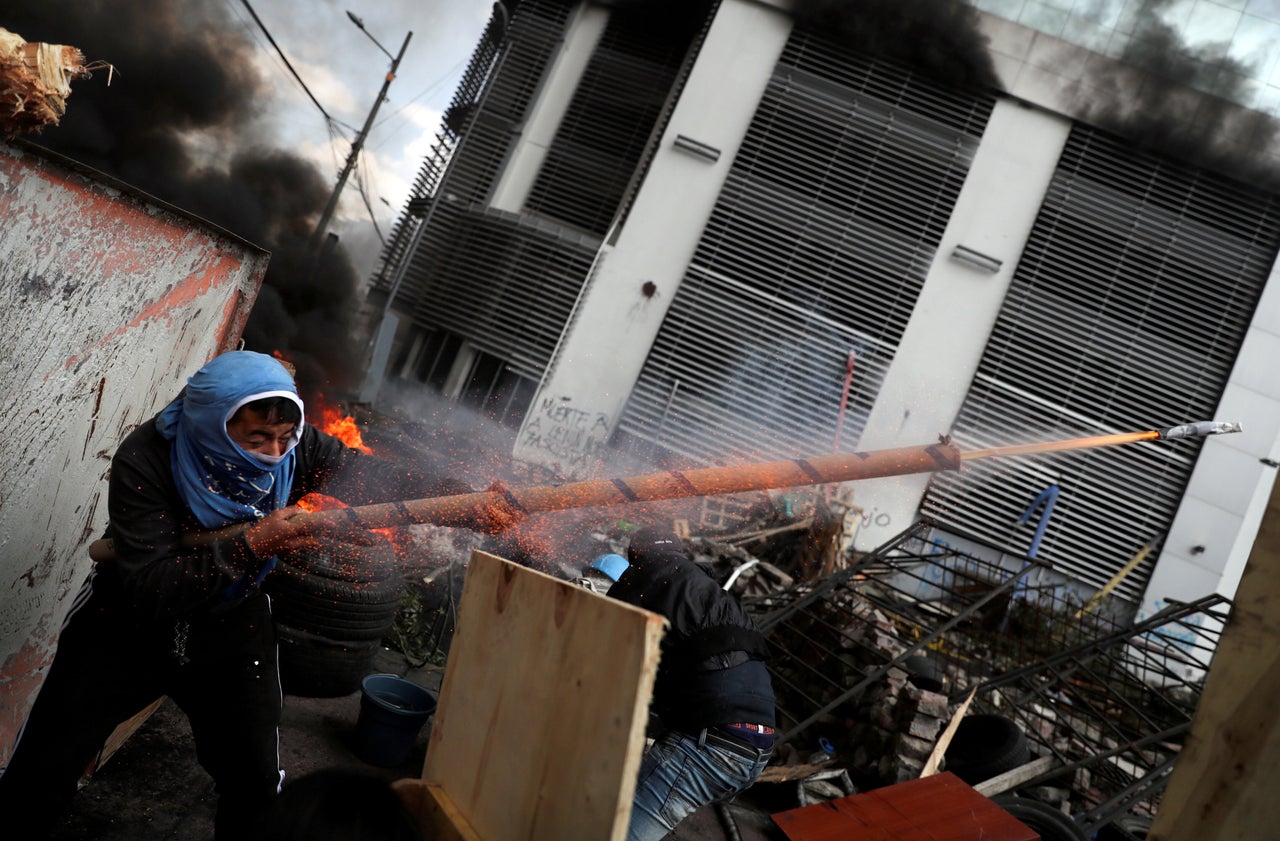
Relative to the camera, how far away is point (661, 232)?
12.4 m

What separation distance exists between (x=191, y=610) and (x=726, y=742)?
7.62 feet

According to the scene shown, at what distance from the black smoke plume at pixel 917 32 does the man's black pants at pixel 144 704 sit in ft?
41.5

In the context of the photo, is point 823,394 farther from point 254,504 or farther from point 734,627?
point 254,504

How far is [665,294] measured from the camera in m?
12.4

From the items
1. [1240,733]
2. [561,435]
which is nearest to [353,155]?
[561,435]

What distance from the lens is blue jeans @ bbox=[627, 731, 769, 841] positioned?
11.8 ft

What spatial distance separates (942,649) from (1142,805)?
2367mm

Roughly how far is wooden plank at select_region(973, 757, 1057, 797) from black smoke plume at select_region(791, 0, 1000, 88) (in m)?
10.2

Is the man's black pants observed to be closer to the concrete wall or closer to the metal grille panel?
the concrete wall

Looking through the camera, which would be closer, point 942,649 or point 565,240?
point 942,649

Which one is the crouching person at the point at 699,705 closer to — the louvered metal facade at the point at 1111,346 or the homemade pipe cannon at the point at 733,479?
the homemade pipe cannon at the point at 733,479

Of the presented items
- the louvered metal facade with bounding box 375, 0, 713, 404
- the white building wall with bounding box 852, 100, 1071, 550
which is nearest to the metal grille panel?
the louvered metal facade with bounding box 375, 0, 713, 404

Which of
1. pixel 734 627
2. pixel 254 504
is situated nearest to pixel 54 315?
pixel 254 504

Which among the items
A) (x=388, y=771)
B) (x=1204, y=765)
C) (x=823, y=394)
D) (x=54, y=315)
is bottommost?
(x=388, y=771)
